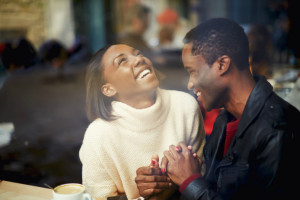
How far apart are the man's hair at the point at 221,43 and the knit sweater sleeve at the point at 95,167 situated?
44 cm

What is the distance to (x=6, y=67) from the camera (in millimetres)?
1695

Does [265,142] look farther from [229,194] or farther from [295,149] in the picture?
[229,194]

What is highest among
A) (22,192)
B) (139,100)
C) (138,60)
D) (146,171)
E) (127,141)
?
(138,60)

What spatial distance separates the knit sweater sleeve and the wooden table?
0.17 metres

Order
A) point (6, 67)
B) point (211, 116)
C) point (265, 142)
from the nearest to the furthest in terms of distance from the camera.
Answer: point (265, 142) → point (211, 116) → point (6, 67)

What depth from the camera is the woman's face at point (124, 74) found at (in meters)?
1.12

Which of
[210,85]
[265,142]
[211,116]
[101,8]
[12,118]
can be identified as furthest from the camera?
[101,8]

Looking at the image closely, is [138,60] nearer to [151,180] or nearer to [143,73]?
[143,73]

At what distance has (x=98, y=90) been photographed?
1159mm

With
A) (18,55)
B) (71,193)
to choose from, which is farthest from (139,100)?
(18,55)

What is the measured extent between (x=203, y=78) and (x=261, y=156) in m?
0.32

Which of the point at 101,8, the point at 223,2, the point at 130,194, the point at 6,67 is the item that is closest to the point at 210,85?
the point at 130,194

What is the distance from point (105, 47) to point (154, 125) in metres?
0.34

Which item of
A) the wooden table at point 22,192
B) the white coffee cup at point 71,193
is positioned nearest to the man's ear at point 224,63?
the white coffee cup at point 71,193
